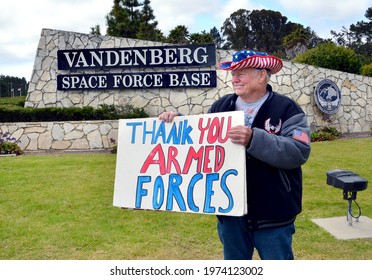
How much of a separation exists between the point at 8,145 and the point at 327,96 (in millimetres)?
9934

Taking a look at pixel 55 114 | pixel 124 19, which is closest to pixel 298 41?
pixel 124 19

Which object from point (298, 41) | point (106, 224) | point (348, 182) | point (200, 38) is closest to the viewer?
point (348, 182)

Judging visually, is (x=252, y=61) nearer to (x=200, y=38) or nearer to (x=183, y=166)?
(x=183, y=166)

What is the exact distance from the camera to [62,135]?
1331 cm

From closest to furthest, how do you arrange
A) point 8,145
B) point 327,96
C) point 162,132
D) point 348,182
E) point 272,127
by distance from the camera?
point 272,127, point 162,132, point 348,182, point 8,145, point 327,96

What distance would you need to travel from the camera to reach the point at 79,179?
8406 mm

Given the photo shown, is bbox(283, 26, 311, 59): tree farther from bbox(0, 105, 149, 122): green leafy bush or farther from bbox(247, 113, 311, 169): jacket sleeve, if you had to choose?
bbox(247, 113, 311, 169): jacket sleeve

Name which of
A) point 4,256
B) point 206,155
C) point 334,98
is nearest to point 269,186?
point 206,155

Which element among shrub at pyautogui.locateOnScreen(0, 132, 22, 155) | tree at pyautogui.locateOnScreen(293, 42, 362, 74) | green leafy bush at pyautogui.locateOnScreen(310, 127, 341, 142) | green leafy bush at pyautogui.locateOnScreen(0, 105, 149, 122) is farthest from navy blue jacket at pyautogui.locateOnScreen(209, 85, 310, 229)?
tree at pyautogui.locateOnScreen(293, 42, 362, 74)

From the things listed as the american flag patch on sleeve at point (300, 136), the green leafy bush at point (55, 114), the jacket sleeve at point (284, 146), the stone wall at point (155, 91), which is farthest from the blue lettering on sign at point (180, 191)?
the stone wall at point (155, 91)

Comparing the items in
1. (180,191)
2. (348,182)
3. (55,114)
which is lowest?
(348,182)

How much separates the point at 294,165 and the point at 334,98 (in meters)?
13.8

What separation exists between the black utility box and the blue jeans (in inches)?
105

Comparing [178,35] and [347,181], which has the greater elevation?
[178,35]
